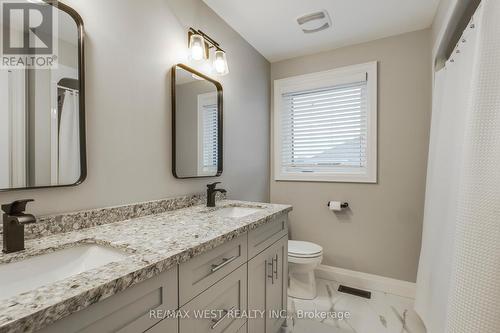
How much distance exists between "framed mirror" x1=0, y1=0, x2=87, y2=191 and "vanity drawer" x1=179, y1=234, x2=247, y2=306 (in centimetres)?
65

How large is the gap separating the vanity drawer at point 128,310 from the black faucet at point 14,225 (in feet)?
1.32

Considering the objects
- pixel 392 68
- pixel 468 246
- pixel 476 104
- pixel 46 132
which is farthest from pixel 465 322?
pixel 392 68

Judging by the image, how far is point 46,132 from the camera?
3.20 feet

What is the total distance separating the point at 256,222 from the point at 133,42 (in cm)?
118

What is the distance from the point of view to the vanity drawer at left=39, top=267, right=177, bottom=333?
0.55 m

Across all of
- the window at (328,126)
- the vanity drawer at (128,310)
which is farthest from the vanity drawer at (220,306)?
the window at (328,126)

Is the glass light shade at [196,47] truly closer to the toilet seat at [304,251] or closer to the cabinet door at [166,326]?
the cabinet door at [166,326]

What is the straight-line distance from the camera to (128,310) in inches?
26.2

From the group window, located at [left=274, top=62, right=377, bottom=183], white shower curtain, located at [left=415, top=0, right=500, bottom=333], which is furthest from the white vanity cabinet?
window, located at [left=274, top=62, right=377, bottom=183]

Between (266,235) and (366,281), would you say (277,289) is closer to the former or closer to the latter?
(266,235)

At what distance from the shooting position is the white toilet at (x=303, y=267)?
2.05 m

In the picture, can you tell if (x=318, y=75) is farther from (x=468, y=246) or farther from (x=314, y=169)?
(x=468, y=246)

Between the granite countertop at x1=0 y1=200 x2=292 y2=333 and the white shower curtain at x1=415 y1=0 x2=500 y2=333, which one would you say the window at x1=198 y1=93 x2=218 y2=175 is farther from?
the white shower curtain at x1=415 y1=0 x2=500 y2=333

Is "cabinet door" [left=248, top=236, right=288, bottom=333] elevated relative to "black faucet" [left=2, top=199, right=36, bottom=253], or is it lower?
lower
